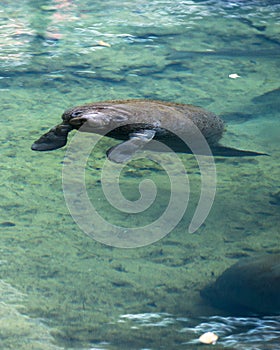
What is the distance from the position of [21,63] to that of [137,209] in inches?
101

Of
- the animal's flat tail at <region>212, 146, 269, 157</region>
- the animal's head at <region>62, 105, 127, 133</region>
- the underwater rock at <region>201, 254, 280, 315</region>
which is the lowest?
the underwater rock at <region>201, 254, 280, 315</region>

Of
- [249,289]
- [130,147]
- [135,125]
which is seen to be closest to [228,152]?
[135,125]

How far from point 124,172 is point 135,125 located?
301 millimetres

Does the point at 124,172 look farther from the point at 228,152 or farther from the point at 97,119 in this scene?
the point at 228,152

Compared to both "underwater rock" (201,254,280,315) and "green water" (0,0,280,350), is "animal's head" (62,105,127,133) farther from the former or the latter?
"underwater rock" (201,254,280,315)

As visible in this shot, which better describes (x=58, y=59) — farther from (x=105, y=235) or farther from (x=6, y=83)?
(x=105, y=235)

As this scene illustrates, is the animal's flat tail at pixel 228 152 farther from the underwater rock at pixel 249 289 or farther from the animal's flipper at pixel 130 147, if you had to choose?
the underwater rock at pixel 249 289

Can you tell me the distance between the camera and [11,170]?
3777 millimetres

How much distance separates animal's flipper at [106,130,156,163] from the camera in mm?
3391

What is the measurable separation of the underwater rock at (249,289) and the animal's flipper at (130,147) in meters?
0.91

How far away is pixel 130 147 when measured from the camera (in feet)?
11.4

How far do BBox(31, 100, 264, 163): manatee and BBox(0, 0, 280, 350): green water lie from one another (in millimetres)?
133

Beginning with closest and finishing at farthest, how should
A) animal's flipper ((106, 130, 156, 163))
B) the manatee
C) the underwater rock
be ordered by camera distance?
the underwater rock, animal's flipper ((106, 130, 156, 163)), the manatee

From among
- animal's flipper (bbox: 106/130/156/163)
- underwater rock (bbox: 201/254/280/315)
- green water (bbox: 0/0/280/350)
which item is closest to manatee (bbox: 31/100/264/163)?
animal's flipper (bbox: 106/130/156/163)
